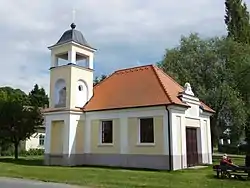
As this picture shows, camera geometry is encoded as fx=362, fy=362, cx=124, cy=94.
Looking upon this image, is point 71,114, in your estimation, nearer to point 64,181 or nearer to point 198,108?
point 198,108

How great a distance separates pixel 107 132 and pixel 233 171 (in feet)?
36.7

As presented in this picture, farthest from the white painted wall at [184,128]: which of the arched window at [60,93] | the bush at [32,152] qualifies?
the bush at [32,152]

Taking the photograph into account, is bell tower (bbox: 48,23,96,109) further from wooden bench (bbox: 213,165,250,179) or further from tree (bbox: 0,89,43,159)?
wooden bench (bbox: 213,165,250,179)

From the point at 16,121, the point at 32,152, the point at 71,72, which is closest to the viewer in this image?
the point at 71,72

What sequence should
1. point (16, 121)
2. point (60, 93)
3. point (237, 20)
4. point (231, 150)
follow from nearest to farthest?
point (60, 93) → point (16, 121) → point (237, 20) → point (231, 150)

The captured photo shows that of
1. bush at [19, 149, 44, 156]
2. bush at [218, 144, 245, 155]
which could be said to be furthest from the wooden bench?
bush at [218, 144, 245, 155]

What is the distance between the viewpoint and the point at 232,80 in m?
36.6

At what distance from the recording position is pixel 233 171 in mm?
17797

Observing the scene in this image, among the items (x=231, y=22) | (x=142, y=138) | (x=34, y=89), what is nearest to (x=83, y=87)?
(x=142, y=138)

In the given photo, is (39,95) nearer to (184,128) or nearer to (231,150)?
(231,150)

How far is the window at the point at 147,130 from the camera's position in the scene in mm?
24281

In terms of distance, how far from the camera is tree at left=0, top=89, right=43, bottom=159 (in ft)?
111

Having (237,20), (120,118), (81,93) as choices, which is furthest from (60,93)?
(237,20)

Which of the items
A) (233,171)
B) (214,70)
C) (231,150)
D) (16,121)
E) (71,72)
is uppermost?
(214,70)
